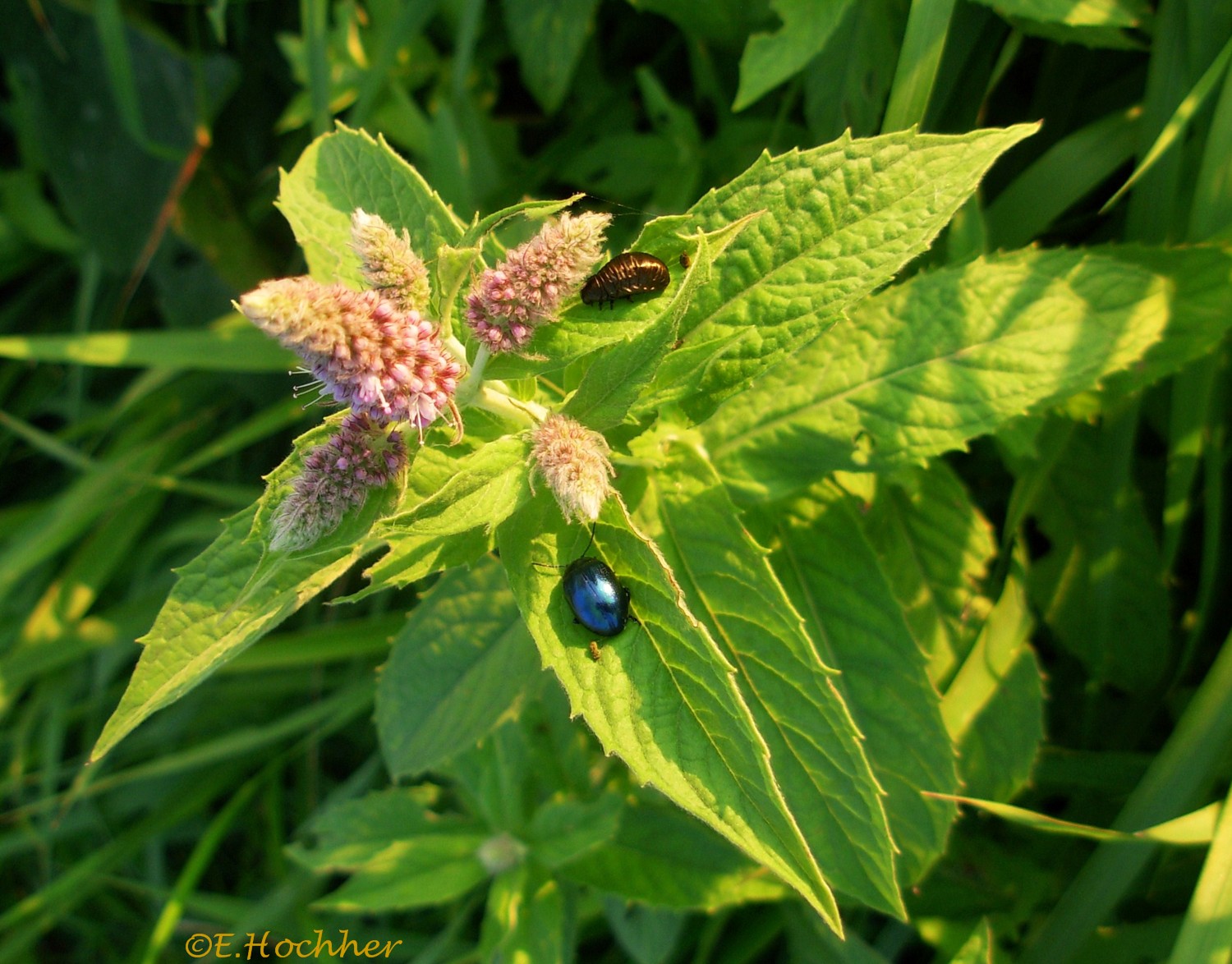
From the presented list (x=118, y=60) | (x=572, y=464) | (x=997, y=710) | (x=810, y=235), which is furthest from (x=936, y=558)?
(x=118, y=60)

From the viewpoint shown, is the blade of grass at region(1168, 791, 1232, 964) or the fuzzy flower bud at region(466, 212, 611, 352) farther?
the blade of grass at region(1168, 791, 1232, 964)

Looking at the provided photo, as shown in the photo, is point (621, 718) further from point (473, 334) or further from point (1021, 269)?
point (1021, 269)

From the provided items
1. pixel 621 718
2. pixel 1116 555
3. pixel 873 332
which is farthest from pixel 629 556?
pixel 1116 555

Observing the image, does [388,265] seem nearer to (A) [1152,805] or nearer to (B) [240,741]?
(A) [1152,805]

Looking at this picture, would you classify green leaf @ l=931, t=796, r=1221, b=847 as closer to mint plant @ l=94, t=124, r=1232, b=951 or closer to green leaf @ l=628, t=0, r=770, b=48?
mint plant @ l=94, t=124, r=1232, b=951

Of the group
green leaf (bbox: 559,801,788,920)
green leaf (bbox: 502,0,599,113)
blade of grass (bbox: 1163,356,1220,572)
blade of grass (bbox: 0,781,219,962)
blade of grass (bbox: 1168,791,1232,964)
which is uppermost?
green leaf (bbox: 502,0,599,113)

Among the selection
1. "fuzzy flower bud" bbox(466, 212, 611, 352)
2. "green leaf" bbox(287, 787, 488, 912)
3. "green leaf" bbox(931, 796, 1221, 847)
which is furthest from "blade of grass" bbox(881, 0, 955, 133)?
"green leaf" bbox(287, 787, 488, 912)

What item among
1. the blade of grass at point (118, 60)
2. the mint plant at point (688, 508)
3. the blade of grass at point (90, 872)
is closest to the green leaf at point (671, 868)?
the mint plant at point (688, 508)
